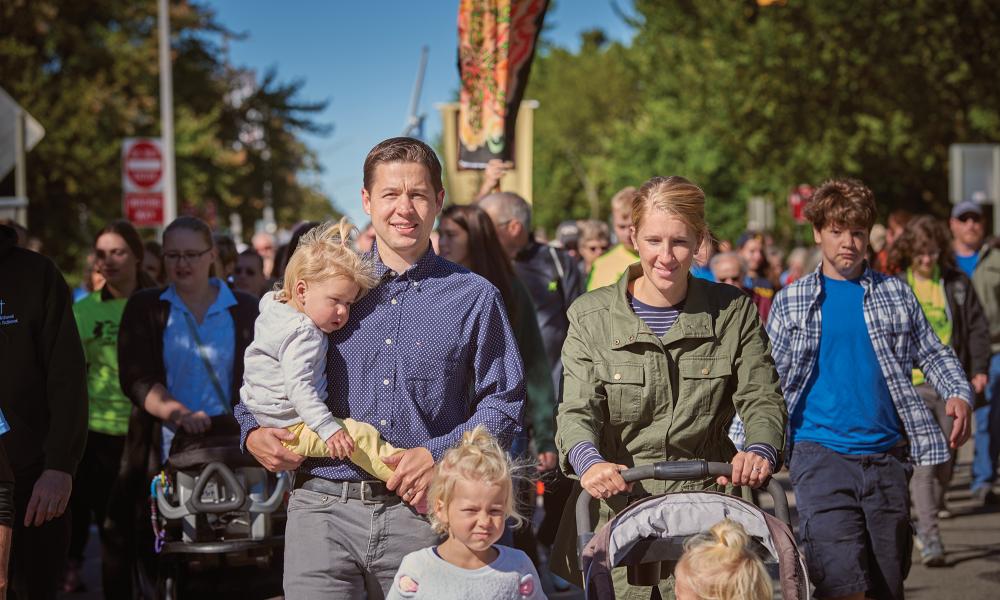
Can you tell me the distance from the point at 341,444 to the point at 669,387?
3.66 feet

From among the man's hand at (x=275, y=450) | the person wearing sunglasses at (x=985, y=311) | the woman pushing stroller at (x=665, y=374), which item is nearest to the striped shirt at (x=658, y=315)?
the woman pushing stroller at (x=665, y=374)

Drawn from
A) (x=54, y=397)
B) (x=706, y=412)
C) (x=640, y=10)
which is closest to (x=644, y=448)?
(x=706, y=412)

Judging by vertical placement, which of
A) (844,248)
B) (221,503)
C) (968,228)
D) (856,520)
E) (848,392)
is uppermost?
(968,228)

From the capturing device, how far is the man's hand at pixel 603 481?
3918mm

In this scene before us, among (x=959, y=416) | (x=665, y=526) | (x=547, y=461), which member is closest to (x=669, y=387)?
(x=665, y=526)

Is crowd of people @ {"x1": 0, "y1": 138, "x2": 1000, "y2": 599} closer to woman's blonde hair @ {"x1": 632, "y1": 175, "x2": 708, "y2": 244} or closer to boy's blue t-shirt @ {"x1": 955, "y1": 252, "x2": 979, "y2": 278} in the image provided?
woman's blonde hair @ {"x1": 632, "y1": 175, "x2": 708, "y2": 244}

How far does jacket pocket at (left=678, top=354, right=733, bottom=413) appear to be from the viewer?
432cm

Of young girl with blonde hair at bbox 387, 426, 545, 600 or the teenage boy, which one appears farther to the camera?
the teenage boy

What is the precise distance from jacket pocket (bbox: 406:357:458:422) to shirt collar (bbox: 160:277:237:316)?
2.84 meters

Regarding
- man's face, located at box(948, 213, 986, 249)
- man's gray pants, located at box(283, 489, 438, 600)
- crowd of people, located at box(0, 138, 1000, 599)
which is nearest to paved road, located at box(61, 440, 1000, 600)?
crowd of people, located at box(0, 138, 1000, 599)

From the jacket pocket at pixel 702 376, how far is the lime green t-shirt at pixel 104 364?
4.49m

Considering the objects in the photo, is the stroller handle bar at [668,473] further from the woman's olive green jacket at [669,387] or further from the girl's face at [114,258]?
the girl's face at [114,258]

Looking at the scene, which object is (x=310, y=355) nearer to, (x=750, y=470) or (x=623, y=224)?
(x=750, y=470)

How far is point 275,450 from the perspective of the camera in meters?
3.96
